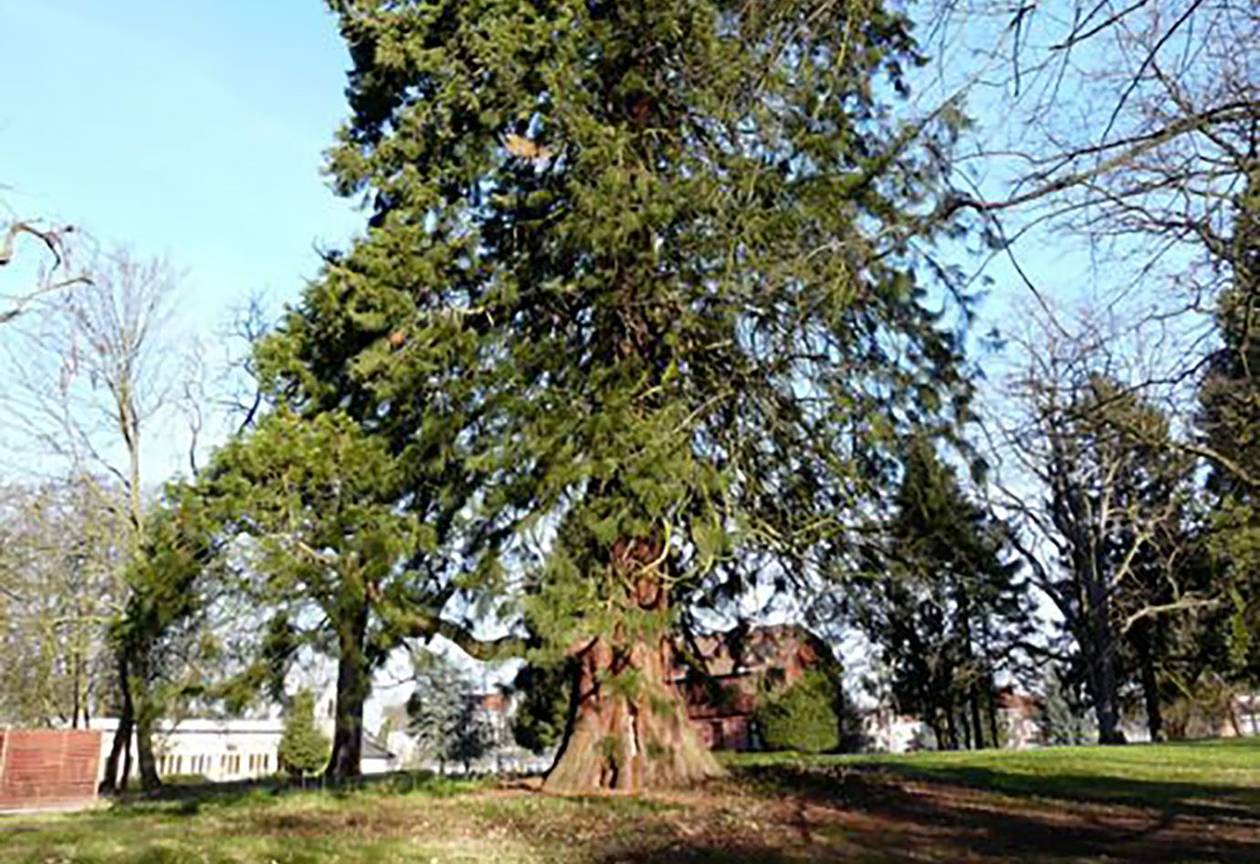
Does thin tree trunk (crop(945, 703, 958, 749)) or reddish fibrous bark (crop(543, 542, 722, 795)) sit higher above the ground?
reddish fibrous bark (crop(543, 542, 722, 795))

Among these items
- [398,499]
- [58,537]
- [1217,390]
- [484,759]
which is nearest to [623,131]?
[398,499]

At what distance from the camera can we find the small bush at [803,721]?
2517 cm

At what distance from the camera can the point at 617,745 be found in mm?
9922

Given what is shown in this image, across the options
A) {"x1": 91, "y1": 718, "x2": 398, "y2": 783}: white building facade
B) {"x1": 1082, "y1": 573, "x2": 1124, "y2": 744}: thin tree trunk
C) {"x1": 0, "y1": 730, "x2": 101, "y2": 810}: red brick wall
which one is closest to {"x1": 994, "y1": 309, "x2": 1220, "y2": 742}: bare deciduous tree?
{"x1": 1082, "y1": 573, "x2": 1124, "y2": 744}: thin tree trunk

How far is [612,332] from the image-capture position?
34.2 feet

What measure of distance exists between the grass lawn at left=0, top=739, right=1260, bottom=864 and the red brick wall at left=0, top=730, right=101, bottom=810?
5466mm

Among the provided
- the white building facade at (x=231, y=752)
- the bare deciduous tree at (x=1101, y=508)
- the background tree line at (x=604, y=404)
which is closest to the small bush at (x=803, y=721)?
the bare deciduous tree at (x=1101, y=508)

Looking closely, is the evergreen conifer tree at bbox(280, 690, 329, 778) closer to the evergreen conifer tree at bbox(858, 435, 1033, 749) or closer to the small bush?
the small bush

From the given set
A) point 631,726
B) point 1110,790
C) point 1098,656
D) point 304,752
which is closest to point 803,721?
point 1098,656

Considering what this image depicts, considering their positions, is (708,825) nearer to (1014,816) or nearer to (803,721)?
(1014,816)

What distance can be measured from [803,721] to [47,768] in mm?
17774

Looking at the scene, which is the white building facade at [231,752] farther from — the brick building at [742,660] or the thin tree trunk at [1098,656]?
the brick building at [742,660]

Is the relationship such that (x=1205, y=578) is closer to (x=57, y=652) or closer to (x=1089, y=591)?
(x=1089, y=591)

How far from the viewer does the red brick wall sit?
14297 millimetres
